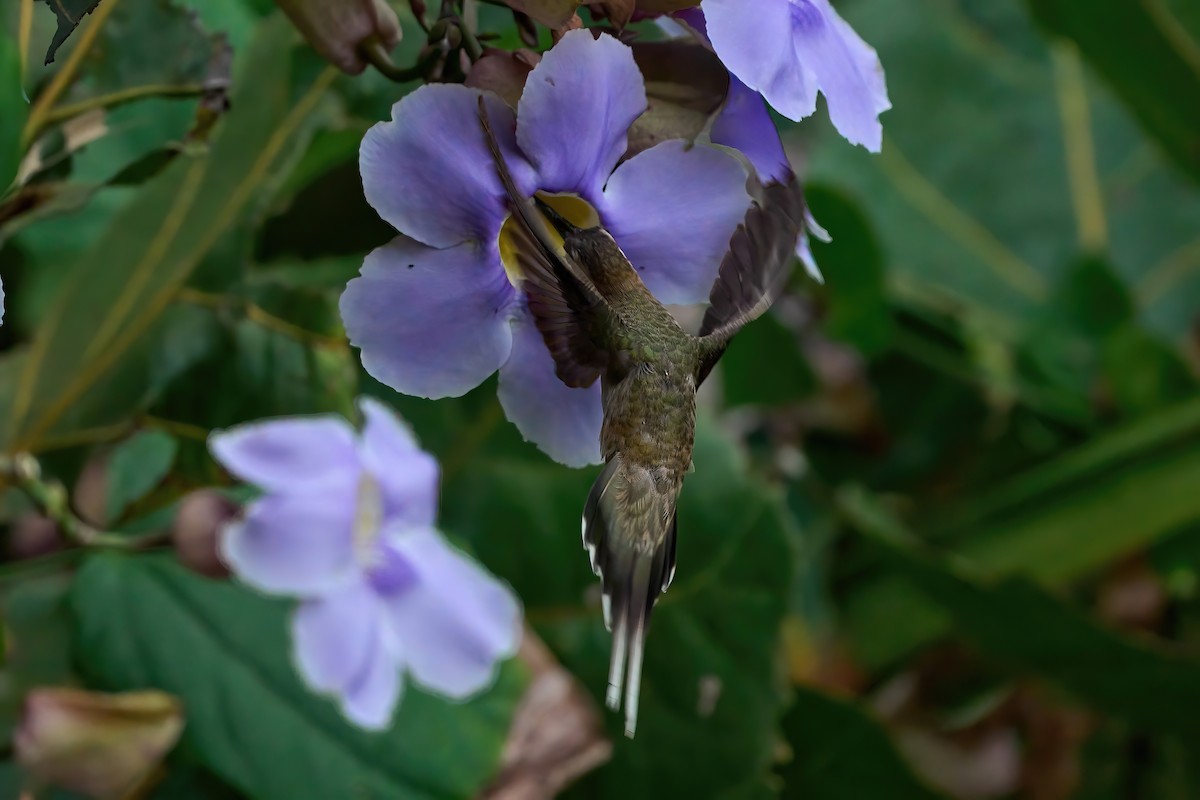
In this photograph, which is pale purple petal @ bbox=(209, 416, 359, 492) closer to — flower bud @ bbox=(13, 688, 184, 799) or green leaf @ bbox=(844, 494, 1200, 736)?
flower bud @ bbox=(13, 688, 184, 799)

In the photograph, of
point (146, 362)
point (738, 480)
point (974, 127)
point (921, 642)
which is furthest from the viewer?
point (974, 127)

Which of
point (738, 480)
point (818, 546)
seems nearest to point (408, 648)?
point (738, 480)

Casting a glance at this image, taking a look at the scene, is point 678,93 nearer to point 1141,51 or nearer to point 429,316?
point 429,316

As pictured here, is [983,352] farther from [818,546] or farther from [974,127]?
[974,127]

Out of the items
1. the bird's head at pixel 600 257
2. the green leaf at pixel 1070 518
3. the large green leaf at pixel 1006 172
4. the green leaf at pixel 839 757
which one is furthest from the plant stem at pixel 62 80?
the large green leaf at pixel 1006 172

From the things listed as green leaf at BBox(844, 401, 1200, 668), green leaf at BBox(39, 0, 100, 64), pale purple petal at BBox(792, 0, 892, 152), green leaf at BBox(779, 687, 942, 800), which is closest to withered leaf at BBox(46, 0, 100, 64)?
green leaf at BBox(39, 0, 100, 64)

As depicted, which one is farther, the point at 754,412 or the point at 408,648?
the point at 754,412

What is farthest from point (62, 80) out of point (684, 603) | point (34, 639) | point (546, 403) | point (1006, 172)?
point (1006, 172)
